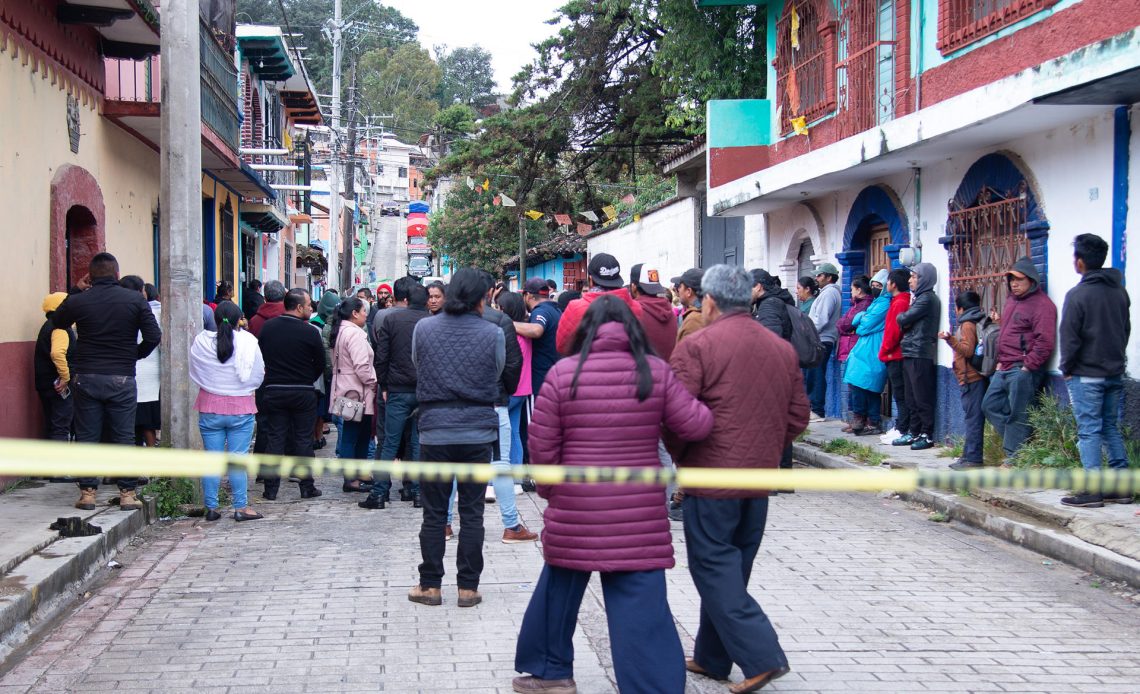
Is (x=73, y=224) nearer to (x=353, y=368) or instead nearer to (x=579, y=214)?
(x=353, y=368)

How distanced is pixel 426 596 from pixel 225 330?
3.44 m

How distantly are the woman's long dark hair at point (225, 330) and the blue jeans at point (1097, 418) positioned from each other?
659 cm

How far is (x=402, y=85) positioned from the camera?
7406 centimetres

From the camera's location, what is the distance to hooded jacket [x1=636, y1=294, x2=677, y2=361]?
8047mm

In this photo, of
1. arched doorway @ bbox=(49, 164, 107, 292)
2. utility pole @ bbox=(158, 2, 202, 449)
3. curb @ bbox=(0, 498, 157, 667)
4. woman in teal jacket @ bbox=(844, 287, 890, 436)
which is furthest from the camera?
woman in teal jacket @ bbox=(844, 287, 890, 436)

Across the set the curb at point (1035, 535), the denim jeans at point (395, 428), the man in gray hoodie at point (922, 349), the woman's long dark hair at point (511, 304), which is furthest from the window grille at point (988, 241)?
the denim jeans at point (395, 428)

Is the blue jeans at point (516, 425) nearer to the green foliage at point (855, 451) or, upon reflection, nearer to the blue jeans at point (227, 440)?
the blue jeans at point (227, 440)

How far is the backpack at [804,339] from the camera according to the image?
9109 mm

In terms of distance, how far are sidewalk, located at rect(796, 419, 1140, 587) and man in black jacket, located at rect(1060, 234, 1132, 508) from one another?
278 mm

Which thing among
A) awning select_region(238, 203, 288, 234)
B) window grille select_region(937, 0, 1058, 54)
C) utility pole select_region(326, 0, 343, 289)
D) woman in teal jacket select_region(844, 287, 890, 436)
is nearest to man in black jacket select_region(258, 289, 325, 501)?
woman in teal jacket select_region(844, 287, 890, 436)

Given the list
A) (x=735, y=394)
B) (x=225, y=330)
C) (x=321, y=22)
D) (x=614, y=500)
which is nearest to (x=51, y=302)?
(x=225, y=330)

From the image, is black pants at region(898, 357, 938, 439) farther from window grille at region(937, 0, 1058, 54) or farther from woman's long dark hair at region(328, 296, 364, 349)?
woman's long dark hair at region(328, 296, 364, 349)

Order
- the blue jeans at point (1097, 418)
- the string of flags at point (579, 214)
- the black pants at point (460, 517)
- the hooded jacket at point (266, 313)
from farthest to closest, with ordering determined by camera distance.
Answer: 1. the string of flags at point (579, 214)
2. the hooded jacket at point (266, 313)
3. the blue jeans at point (1097, 418)
4. the black pants at point (460, 517)

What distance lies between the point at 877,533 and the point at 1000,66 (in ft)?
17.9
